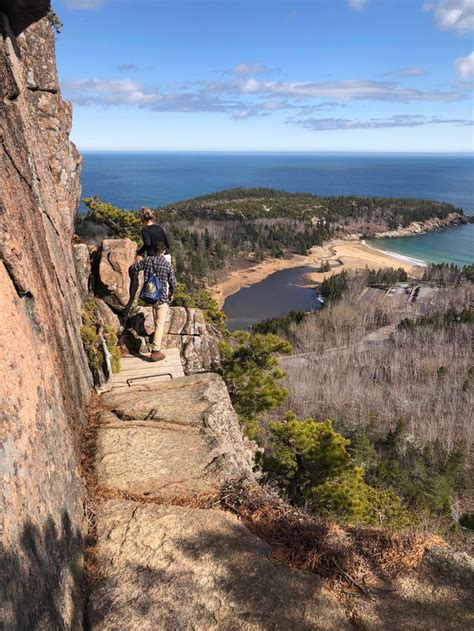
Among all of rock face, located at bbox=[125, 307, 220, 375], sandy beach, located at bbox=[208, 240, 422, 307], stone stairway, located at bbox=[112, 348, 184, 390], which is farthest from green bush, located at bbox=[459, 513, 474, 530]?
sandy beach, located at bbox=[208, 240, 422, 307]

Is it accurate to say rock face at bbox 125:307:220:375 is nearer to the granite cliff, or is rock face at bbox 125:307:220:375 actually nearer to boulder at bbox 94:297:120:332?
boulder at bbox 94:297:120:332

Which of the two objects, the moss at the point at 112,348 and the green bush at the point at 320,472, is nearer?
the moss at the point at 112,348

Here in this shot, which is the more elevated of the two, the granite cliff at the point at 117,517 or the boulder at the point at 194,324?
the granite cliff at the point at 117,517

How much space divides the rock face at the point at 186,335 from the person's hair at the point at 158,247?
9.19 feet

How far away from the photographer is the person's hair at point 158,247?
1009cm

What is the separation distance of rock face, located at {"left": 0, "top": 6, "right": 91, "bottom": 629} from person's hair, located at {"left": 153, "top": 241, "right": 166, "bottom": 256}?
3201 mm

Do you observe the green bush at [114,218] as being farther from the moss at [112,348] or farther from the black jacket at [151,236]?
the moss at [112,348]

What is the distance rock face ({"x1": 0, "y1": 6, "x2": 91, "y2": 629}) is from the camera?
10.8 feet

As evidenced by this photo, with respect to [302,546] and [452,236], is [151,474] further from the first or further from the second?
[452,236]

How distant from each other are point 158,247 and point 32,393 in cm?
646

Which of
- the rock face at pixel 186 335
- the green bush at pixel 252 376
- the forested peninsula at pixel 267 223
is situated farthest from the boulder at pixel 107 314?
the forested peninsula at pixel 267 223

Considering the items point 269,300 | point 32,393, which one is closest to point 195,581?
point 32,393

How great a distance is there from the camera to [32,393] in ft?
13.3

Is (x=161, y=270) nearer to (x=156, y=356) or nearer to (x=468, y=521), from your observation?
(x=156, y=356)
